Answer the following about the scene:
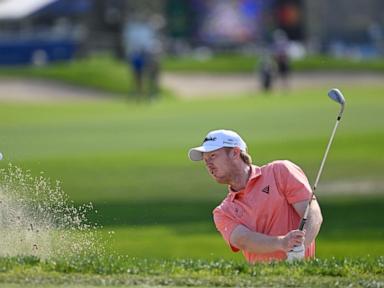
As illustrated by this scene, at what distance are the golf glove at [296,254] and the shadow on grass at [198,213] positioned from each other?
8.29 m

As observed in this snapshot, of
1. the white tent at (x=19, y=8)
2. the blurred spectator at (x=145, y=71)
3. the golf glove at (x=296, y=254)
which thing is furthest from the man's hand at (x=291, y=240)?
the white tent at (x=19, y=8)

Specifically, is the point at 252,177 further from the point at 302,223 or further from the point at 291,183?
the point at 302,223

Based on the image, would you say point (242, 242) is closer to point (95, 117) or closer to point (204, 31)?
point (95, 117)

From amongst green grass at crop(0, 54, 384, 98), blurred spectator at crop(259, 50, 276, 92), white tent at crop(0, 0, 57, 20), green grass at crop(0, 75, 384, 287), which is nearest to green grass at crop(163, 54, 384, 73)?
green grass at crop(0, 54, 384, 98)

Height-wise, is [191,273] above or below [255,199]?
below

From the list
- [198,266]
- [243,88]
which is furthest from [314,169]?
[243,88]

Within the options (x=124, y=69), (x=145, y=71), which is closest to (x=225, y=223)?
(x=145, y=71)

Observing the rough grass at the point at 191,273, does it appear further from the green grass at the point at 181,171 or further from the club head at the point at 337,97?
the club head at the point at 337,97

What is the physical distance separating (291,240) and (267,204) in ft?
1.31

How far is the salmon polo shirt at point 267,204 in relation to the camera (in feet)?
28.7

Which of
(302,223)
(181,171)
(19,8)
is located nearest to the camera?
(302,223)

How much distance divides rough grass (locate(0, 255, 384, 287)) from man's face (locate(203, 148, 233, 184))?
0.60 metres

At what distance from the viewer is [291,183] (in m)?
8.71

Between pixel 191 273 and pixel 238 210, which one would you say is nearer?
pixel 191 273
